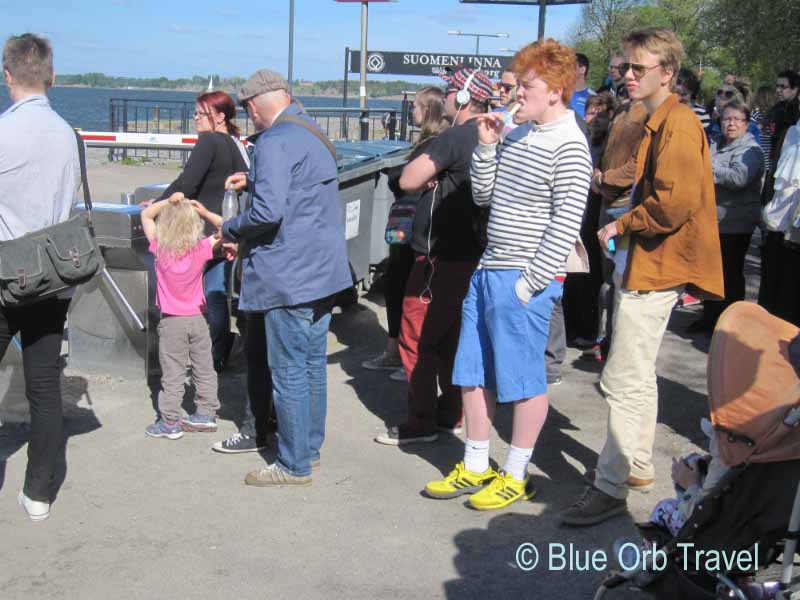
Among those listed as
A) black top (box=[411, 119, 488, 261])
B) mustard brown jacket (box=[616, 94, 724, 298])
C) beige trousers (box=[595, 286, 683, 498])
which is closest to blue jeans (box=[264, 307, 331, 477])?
black top (box=[411, 119, 488, 261])

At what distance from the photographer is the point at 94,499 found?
14.9ft

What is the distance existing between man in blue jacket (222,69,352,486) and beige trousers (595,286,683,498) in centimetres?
138

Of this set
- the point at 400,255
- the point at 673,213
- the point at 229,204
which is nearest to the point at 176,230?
the point at 229,204

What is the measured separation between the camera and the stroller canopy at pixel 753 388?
293cm

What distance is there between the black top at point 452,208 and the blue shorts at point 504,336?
0.63m

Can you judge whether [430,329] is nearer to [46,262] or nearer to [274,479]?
[274,479]

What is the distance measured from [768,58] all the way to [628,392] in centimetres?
1878

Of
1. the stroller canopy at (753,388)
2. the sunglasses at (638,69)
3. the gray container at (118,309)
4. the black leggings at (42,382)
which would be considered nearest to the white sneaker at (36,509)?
the black leggings at (42,382)

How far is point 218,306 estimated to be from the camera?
6.45 meters

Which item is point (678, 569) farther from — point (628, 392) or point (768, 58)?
point (768, 58)

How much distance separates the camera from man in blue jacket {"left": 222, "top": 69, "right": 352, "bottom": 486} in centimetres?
441

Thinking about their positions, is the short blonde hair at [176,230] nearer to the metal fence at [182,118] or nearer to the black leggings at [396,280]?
the black leggings at [396,280]

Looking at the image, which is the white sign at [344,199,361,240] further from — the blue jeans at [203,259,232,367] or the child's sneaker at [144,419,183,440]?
the child's sneaker at [144,419,183,440]

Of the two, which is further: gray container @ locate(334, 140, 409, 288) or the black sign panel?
the black sign panel
